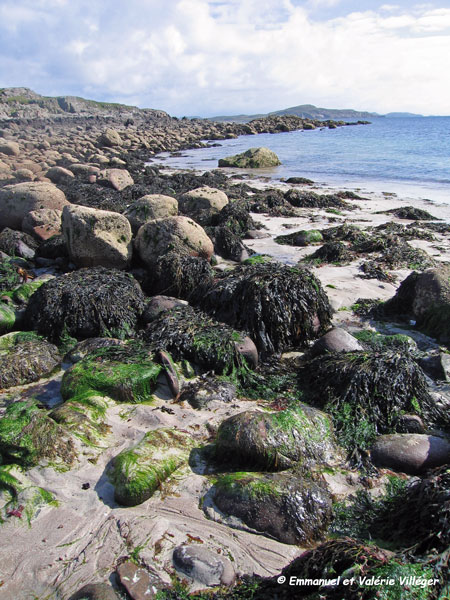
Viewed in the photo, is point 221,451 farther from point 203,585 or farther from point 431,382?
point 431,382

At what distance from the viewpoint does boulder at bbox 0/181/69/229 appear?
909 centimetres

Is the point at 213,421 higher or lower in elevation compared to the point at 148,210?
lower

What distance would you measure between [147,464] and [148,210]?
6036 mm

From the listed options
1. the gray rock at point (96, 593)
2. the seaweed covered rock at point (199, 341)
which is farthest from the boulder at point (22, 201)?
the gray rock at point (96, 593)

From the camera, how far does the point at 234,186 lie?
52.8 feet

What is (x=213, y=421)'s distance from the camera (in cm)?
376

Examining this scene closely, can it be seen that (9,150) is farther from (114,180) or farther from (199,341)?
(199,341)

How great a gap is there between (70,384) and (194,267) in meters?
3.06

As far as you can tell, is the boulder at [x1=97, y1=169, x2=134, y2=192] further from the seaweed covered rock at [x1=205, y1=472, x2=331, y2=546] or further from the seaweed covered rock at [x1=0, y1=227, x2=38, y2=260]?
the seaweed covered rock at [x1=205, y1=472, x2=331, y2=546]

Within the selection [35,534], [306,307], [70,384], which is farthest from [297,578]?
[306,307]

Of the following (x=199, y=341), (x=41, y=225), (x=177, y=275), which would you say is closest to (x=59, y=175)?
(x=41, y=225)

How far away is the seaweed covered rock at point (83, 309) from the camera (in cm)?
521

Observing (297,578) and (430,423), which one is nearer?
(297,578)

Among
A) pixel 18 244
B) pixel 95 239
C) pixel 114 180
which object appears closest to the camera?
pixel 95 239
